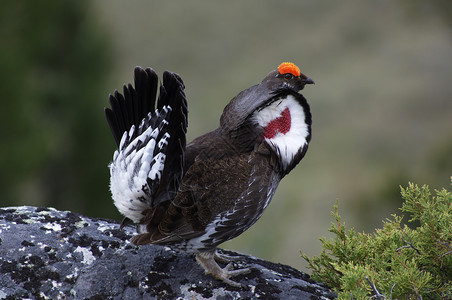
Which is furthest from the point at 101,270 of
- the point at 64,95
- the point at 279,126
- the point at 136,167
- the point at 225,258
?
the point at 64,95

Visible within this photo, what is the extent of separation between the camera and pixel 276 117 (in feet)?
16.3

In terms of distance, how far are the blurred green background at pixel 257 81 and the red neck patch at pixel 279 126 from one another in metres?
6.48

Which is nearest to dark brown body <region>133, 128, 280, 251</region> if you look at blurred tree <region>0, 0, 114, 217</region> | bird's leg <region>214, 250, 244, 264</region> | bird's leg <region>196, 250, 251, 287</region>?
bird's leg <region>196, 250, 251, 287</region>

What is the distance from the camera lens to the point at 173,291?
170 inches

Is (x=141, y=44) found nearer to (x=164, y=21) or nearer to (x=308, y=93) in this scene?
(x=164, y=21)

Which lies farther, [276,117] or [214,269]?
[276,117]

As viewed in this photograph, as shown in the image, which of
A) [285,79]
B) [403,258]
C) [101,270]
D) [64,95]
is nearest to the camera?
[403,258]

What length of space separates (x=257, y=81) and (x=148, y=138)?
4196cm

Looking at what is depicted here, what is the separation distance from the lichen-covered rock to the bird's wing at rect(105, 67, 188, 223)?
0.46 m

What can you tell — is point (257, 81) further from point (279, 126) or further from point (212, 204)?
point (212, 204)

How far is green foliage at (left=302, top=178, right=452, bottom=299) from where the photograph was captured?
145 inches

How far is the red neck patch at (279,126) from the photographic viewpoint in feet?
16.2

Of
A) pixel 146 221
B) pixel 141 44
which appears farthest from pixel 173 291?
pixel 141 44

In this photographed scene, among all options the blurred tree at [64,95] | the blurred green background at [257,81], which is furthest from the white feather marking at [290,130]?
the blurred tree at [64,95]
